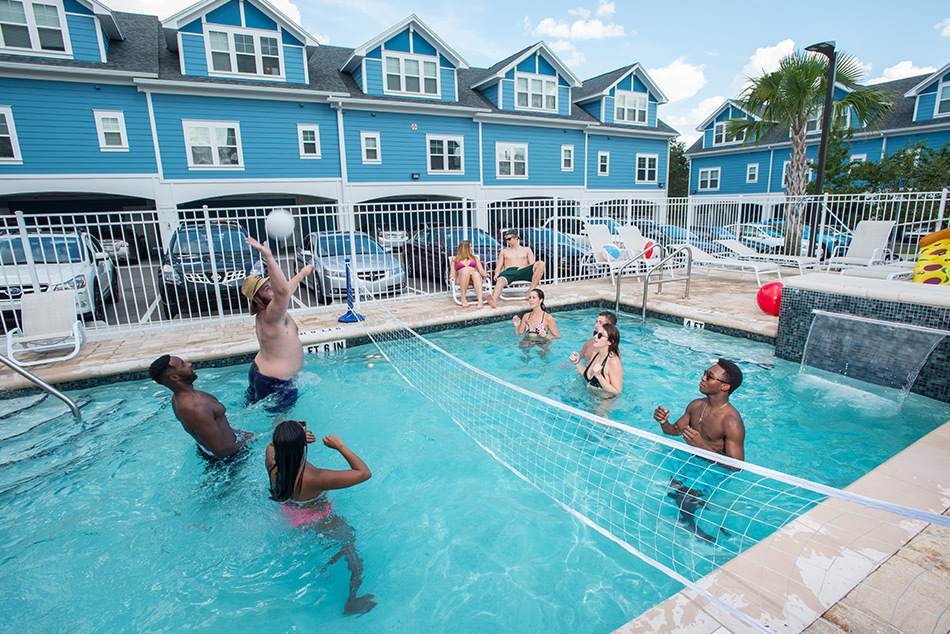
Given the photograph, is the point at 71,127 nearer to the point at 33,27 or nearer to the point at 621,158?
the point at 33,27

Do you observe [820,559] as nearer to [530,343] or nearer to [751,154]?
[530,343]

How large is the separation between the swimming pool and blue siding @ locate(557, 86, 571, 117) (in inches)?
790

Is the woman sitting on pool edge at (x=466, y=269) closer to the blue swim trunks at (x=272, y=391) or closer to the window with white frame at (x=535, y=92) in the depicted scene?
the blue swim trunks at (x=272, y=391)

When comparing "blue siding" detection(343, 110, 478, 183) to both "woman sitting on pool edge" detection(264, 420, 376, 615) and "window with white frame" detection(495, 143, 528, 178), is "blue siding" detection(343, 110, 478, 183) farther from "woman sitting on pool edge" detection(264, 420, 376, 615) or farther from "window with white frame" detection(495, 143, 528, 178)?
"woman sitting on pool edge" detection(264, 420, 376, 615)

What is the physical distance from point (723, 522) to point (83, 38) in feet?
68.8

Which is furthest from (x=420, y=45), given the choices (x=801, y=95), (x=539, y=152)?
(x=801, y=95)


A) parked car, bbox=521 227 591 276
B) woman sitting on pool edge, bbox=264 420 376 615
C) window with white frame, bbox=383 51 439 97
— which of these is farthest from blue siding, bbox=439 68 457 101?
woman sitting on pool edge, bbox=264 420 376 615

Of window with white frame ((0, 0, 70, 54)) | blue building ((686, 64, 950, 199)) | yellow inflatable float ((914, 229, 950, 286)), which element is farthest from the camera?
blue building ((686, 64, 950, 199))

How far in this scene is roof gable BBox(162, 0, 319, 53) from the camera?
1535cm

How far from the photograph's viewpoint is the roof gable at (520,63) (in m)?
20.9

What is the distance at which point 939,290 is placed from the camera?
489cm

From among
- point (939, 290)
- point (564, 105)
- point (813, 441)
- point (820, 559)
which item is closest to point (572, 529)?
point (820, 559)

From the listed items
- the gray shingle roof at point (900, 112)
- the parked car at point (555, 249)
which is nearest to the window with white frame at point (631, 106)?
the gray shingle roof at point (900, 112)

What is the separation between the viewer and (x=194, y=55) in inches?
624
